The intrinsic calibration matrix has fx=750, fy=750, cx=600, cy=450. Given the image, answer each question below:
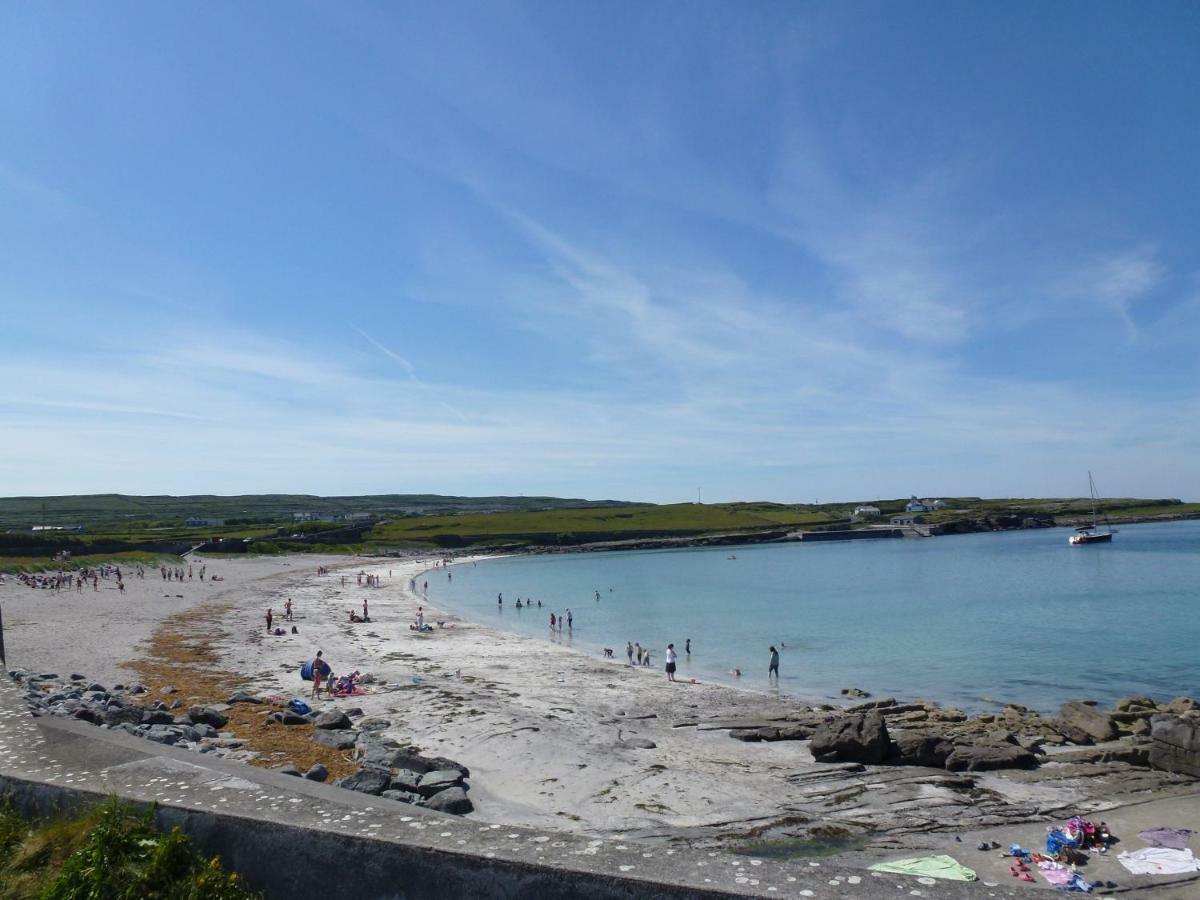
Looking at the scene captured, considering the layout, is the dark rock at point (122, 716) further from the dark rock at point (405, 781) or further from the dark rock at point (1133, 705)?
the dark rock at point (1133, 705)

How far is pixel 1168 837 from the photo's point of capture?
1249cm

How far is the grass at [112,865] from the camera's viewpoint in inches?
200

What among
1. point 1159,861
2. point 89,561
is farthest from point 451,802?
point 89,561

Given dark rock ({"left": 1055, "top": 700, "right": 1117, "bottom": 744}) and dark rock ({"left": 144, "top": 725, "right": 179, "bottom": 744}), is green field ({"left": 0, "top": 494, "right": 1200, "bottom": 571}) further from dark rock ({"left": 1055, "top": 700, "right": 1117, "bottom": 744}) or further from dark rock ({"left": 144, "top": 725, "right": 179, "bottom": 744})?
dark rock ({"left": 1055, "top": 700, "right": 1117, "bottom": 744})

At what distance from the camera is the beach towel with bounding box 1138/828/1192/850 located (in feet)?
40.3

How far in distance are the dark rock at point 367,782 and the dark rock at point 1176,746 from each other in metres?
16.4

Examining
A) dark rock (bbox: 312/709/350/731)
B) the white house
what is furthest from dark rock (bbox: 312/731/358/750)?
the white house

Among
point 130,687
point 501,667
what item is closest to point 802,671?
point 501,667

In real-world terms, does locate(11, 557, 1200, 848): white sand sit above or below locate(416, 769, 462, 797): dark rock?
below

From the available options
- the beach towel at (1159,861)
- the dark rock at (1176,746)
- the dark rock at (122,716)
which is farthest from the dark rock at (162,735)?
the dark rock at (1176,746)

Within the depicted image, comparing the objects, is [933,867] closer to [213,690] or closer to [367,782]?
[367,782]

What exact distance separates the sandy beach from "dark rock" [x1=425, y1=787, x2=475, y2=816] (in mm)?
685

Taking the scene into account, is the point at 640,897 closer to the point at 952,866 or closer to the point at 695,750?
the point at 952,866

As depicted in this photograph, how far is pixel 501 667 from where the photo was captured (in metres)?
30.4
